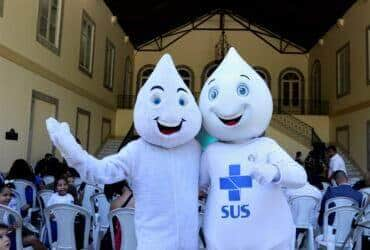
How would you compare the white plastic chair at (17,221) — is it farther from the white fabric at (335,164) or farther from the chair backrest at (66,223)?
the white fabric at (335,164)

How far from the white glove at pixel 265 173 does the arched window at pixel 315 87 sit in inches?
622

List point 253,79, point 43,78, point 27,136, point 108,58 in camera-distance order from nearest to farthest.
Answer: point 253,79, point 27,136, point 43,78, point 108,58

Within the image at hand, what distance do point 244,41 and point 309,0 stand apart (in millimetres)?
5324

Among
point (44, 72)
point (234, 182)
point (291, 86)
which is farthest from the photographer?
point (291, 86)

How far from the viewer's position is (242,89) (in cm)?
251

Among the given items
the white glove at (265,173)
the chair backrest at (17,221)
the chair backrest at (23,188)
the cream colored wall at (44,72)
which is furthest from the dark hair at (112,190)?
the cream colored wall at (44,72)

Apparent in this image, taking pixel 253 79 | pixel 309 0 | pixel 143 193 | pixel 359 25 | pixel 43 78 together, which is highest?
pixel 309 0

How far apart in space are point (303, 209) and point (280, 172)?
2.92 meters

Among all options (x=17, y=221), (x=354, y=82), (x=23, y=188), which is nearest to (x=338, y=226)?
(x=17, y=221)

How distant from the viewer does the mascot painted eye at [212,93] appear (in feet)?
8.29

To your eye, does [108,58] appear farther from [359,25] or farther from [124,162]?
[124,162]

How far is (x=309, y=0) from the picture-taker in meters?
14.1

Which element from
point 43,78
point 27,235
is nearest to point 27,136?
point 43,78

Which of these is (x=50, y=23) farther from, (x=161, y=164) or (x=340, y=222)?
(x=161, y=164)
